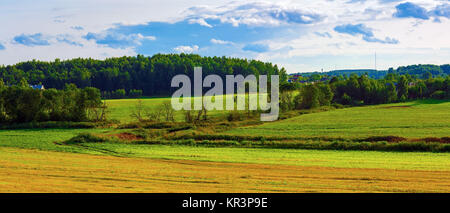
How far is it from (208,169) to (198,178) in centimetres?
361

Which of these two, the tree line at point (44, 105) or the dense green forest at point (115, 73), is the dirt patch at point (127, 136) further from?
the dense green forest at point (115, 73)

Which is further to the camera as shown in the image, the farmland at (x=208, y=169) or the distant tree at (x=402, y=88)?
the distant tree at (x=402, y=88)

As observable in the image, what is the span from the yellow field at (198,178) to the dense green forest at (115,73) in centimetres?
11965

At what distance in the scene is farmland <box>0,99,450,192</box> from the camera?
19.5 meters

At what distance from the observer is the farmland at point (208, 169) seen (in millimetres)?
19500

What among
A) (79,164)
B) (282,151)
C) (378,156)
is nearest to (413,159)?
(378,156)

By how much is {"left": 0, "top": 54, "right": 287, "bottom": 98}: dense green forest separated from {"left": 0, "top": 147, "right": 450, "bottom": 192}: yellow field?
393 feet

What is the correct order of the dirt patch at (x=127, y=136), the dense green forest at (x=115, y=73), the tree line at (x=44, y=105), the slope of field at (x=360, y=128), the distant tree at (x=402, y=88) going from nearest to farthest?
the slope of field at (x=360, y=128) → the dirt patch at (x=127, y=136) → the tree line at (x=44, y=105) → the distant tree at (x=402, y=88) → the dense green forest at (x=115, y=73)

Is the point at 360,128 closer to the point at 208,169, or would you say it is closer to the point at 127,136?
the point at 127,136

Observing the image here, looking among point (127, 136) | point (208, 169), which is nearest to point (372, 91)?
point (127, 136)

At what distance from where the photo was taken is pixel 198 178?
22.0m

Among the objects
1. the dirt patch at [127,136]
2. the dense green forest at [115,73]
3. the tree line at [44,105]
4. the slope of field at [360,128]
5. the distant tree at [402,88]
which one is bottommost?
the dirt patch at [127,136]

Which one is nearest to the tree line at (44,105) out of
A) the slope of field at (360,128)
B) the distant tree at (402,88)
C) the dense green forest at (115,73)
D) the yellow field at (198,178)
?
the slope of field at (360,128)
